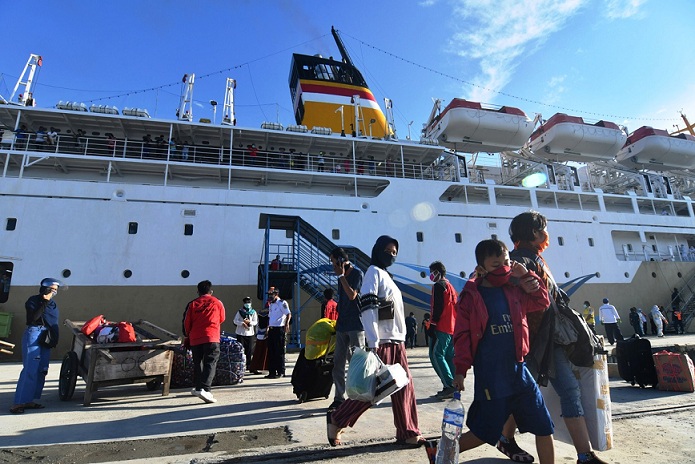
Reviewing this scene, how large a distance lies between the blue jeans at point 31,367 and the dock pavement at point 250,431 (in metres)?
0.19

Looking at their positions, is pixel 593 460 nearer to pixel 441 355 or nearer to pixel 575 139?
pixel 441 355

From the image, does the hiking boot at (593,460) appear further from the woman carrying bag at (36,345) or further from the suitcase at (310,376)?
the woman carrying bag at (36,345)

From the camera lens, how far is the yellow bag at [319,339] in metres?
3.98

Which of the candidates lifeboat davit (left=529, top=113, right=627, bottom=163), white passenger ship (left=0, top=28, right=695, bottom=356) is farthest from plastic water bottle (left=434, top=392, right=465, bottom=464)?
lifeboat davit (left=529, top=113, right=627, bottom=163)

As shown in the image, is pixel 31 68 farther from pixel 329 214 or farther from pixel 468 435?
pixel 468 435

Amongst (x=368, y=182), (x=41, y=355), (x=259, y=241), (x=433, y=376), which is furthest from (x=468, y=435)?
(x=368, y=182)

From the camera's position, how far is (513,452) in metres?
2.32

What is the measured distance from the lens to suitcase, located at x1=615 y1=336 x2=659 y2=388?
4594mm

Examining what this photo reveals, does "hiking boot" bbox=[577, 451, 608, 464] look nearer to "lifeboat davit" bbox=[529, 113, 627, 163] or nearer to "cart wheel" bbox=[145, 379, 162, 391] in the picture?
"cart wheel" bbox=[145, 379, 162, 391]

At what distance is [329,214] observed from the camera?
11953mm

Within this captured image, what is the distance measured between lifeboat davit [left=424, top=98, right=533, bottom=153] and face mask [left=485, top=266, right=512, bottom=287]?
14.2m

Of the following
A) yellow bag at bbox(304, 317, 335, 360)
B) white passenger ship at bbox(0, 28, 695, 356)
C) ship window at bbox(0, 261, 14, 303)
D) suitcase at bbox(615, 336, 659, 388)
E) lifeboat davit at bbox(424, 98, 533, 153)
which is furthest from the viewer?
lifeboat davit at bbox(424, 98, 533, 153)

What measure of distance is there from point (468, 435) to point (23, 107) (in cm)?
1483

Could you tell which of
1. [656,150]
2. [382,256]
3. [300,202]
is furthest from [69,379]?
[656,150]
